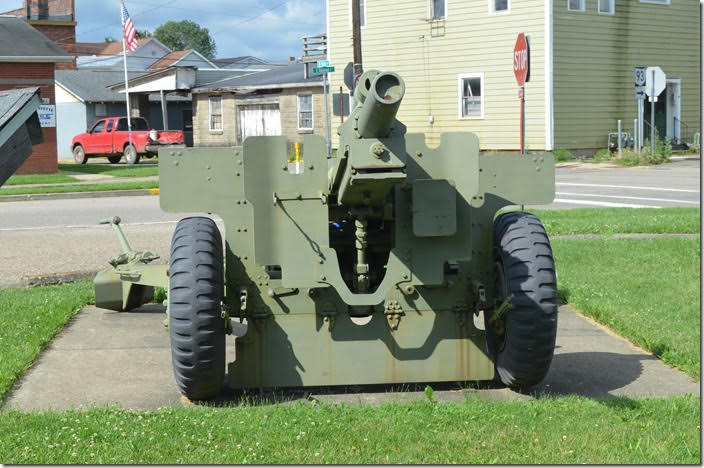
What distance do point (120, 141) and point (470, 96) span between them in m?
13.2

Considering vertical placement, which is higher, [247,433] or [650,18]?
[650,18]

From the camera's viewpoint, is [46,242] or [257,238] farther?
[46,242]

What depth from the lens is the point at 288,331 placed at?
6.17 meters

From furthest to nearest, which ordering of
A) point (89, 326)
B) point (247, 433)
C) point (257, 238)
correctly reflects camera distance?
point (89, 326), point (257, 238), point (247, 433)

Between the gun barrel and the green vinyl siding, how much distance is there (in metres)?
24.7

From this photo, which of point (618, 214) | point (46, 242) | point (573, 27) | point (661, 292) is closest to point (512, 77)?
point (573, 27)

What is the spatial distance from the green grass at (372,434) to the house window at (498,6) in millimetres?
25463

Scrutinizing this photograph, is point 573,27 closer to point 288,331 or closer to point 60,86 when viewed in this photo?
point 288,331

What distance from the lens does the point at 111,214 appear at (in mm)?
17422

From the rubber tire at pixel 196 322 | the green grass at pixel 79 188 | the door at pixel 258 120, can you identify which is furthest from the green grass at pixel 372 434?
the door at pixel 258 120

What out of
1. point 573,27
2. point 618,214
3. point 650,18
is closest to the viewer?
point 618,214

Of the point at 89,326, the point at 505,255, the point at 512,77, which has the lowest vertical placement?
the point at 89,326

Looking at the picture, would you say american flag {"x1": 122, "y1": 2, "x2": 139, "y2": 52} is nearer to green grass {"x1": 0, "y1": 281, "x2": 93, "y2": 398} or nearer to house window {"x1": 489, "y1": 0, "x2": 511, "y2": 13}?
house window {"x1": 489, "y1": 0, "x2": 511, "y2": 13}

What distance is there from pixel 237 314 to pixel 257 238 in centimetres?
58
